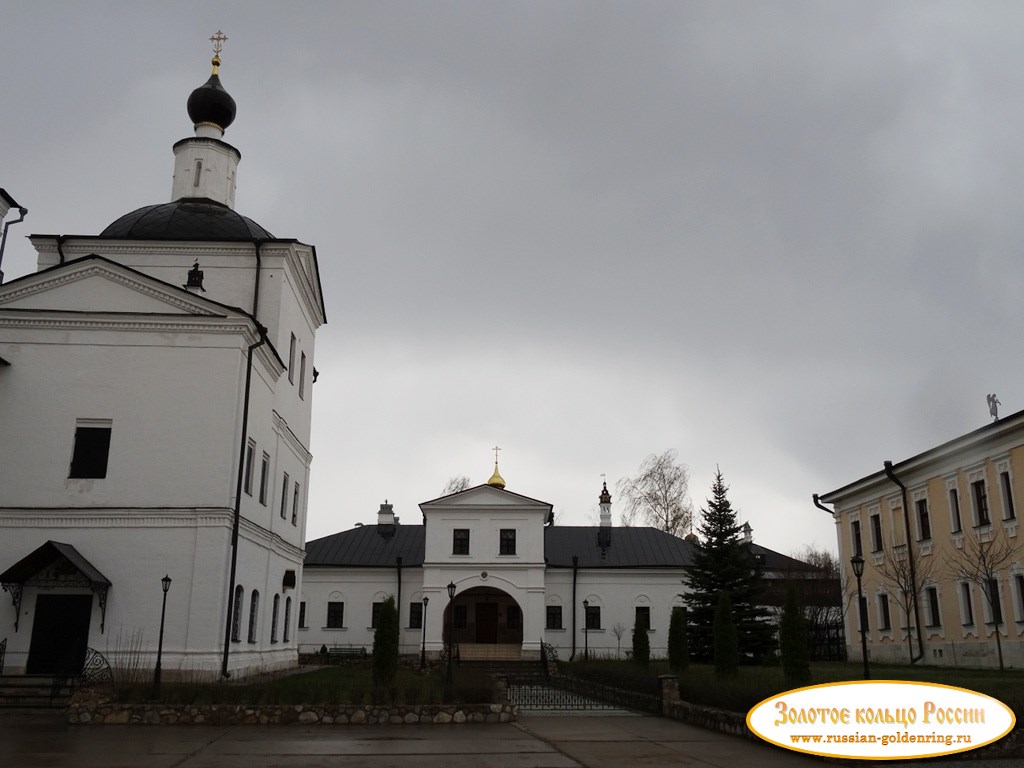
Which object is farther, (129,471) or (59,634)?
(129,471)

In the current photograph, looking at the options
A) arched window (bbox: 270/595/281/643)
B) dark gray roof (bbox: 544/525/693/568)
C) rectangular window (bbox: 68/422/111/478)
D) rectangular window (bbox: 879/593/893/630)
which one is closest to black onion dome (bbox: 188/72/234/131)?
rectangular window (bbox: 68/422/111/478)

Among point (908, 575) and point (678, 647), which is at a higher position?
point (908, 575)

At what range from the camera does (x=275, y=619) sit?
24547 mm

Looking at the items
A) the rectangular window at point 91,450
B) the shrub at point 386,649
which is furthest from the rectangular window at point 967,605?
the rectangular window at point 91,450

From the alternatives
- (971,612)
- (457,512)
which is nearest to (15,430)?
(457,512)

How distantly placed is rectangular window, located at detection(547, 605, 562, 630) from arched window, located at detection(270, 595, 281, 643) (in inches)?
701

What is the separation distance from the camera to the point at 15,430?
19141mm

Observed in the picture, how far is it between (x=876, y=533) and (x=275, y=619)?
69.8 feet

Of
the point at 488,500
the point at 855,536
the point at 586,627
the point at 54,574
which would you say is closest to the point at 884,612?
the point at 855,536

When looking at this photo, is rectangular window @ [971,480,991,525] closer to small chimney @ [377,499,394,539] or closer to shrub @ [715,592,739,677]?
shrub @ [715,592,739,677]

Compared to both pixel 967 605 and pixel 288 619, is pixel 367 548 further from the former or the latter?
pixel 967 605

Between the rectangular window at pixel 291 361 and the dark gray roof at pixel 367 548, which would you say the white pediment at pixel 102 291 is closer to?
the rectangular window at pixel 291 361

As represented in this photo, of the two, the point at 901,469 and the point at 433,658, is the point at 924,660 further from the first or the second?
the point at 433,658

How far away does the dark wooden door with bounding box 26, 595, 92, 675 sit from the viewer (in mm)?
17781
